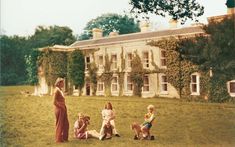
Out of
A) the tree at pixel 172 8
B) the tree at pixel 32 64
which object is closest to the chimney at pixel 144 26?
the tree at pixel 172 8

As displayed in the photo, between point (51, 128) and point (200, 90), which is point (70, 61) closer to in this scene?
point (51, 128)

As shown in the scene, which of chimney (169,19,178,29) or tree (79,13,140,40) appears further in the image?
tree (79,13,140,40)

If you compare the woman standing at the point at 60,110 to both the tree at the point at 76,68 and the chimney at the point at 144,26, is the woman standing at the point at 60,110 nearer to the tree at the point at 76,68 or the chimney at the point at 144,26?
the tree at the point at 76,68

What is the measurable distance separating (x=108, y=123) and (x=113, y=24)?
1014 mm

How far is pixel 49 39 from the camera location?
4352 mm

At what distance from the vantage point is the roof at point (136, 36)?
4113 millimetres

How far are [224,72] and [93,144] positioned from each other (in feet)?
4.69

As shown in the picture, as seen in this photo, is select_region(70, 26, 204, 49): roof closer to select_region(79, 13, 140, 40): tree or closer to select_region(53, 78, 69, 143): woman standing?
select_region(79, 13, 140, 40): tree

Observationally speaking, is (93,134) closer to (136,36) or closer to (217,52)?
(136,36)

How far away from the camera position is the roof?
13.5ft

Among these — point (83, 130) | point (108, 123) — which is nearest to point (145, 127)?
point (108, 123)

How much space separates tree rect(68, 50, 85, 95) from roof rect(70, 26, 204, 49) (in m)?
0.11

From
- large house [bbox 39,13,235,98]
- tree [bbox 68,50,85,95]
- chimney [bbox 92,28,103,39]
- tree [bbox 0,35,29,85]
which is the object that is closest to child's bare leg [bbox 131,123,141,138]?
large house [bbox 39,13,235,98]

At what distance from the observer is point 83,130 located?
4102 mm
